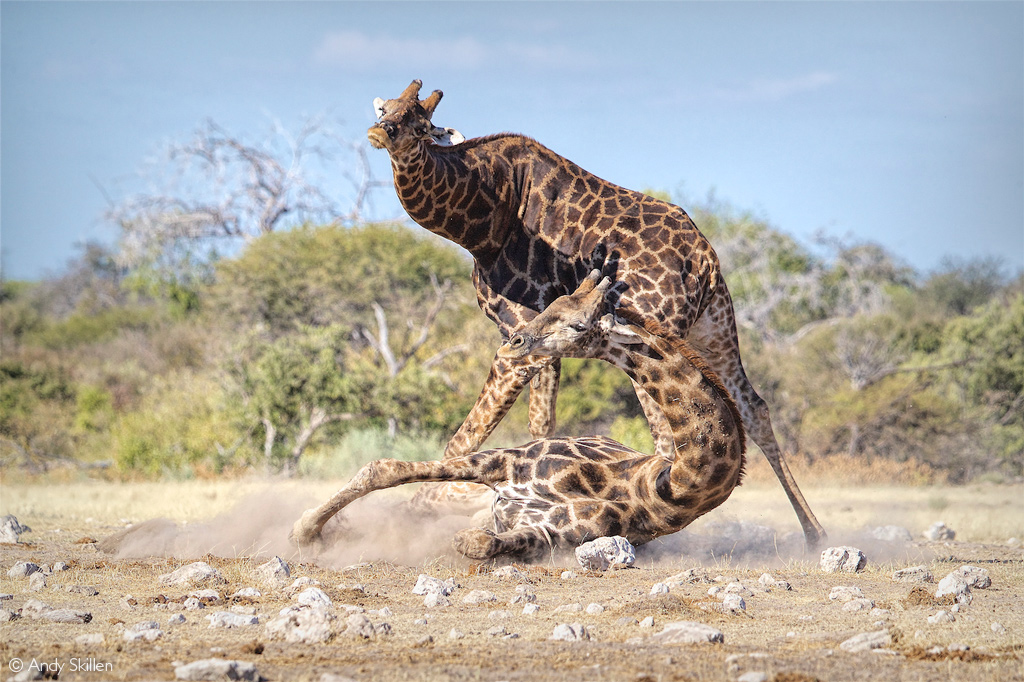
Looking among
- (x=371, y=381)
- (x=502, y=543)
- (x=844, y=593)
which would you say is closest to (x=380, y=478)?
(x=502, y=543)

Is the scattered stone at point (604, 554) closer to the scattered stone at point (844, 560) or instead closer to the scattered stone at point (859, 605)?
the scattered stone at point (844, 560)

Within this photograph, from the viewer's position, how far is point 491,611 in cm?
477

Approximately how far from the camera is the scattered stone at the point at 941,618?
4.47m

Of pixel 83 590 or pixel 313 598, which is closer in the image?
pixel 313 598

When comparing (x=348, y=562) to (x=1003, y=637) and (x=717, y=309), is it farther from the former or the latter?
(x=1003, y=637)

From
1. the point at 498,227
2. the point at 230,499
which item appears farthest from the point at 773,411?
the point at 498,227

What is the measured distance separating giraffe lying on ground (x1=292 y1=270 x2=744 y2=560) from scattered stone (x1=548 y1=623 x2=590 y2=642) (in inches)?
49.1

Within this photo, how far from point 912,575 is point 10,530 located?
640 cm

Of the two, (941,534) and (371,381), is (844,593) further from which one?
(371,381)

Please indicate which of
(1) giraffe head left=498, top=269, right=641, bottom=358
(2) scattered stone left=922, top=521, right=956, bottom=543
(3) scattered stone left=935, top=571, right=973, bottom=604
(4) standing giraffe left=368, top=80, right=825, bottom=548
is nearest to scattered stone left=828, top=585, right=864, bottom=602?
(3) scattered stone left=935, top=571, right=973, bottom=604

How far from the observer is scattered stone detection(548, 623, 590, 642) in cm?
415

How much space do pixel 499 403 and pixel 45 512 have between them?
5104 mm

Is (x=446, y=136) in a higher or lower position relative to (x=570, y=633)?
higher

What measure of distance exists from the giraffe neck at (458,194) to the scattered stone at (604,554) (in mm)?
2211
